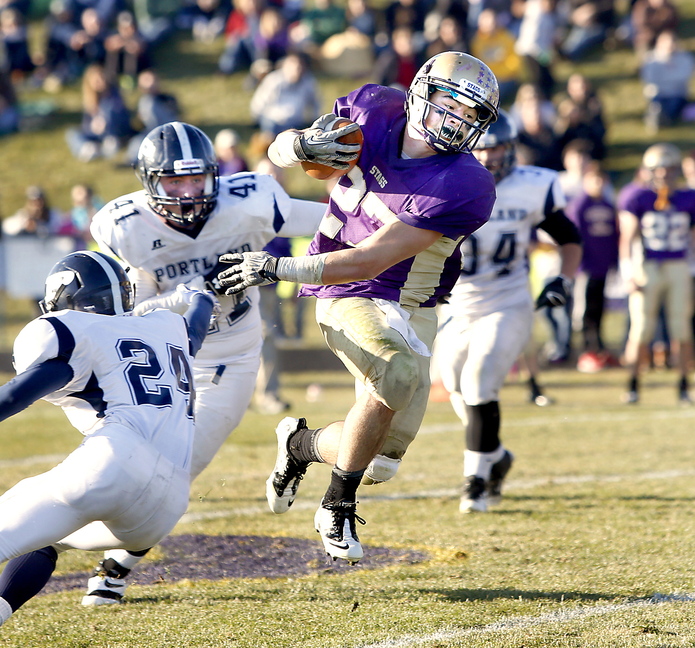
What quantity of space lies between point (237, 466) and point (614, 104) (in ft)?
37.1

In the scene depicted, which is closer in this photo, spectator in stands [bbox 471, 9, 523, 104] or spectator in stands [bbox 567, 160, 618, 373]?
spectator in stands [bbox 567, 160, 618, 373]

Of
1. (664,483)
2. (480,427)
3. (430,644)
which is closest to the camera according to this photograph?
(430,644)

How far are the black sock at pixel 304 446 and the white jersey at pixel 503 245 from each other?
1.66 meters

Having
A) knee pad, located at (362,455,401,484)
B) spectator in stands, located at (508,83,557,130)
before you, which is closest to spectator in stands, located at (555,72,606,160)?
spectator in stands, located at (508,83,557,130)

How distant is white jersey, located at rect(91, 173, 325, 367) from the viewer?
165 inches

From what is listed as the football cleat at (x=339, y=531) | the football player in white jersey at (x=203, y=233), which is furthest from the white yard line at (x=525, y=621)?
the football player in white jersey at (x=203, y=233)

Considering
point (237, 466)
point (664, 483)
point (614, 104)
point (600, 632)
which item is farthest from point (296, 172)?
point (600, 632)

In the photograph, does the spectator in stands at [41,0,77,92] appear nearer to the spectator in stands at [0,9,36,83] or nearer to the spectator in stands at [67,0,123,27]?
→ the spectator in stands at [67,0,123,27]

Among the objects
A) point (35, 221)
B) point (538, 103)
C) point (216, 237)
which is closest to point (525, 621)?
point (216, 237)

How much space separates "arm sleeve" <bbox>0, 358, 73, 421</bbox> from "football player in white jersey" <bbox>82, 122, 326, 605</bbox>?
3.39ft

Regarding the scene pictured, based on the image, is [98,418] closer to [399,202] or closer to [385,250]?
[385,250]

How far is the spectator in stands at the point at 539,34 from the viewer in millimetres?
14820

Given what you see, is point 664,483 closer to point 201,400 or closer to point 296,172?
point 201,400

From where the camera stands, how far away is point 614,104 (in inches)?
606
